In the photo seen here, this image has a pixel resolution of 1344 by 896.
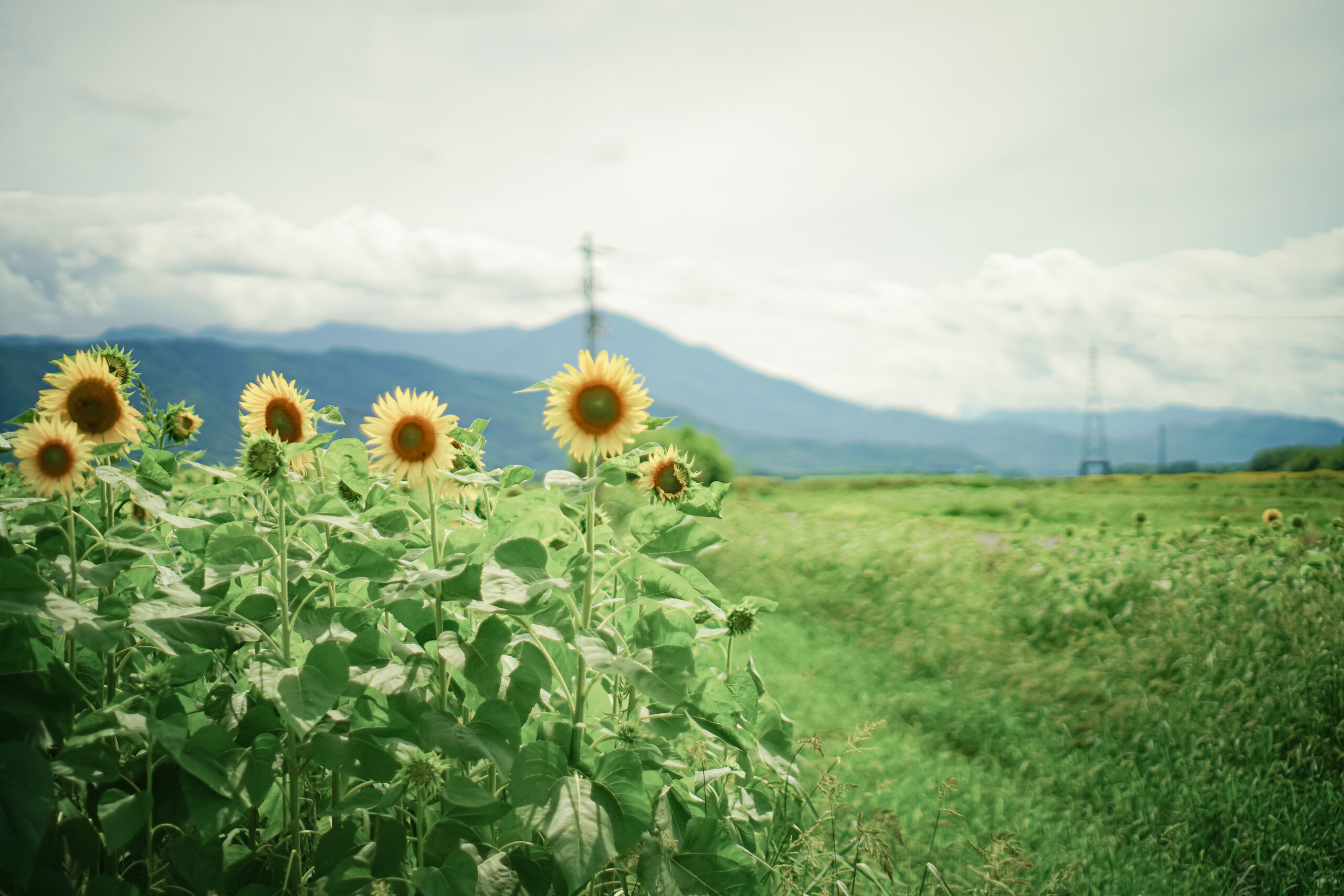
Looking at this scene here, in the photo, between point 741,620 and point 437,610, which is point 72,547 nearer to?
point 437,610

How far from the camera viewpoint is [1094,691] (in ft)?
14.6

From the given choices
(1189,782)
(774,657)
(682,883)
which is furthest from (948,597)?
(682,883)

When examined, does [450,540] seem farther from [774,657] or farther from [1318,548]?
[1318,548]

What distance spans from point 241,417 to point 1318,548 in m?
6.26

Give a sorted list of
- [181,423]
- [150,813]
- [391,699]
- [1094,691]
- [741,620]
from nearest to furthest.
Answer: [150,813], [391,699], [741,620], [181,423], [1094,691]

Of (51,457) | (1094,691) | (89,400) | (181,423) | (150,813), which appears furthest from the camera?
(1094,691)

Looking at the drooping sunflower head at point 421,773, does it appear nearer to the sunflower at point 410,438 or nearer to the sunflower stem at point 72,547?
the sunflower at point 410,438

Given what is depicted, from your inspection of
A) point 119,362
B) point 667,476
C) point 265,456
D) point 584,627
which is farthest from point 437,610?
point 119,362

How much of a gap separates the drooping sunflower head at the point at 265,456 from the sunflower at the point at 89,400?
0.39m

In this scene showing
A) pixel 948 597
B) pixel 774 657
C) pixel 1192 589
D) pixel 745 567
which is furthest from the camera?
pixel 745 567

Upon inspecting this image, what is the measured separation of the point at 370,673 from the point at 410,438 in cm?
43

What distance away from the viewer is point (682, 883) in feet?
4.18

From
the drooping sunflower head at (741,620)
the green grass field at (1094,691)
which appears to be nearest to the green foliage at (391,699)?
the drooping sunflower head at (741,620)

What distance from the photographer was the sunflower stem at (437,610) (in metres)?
1.27
